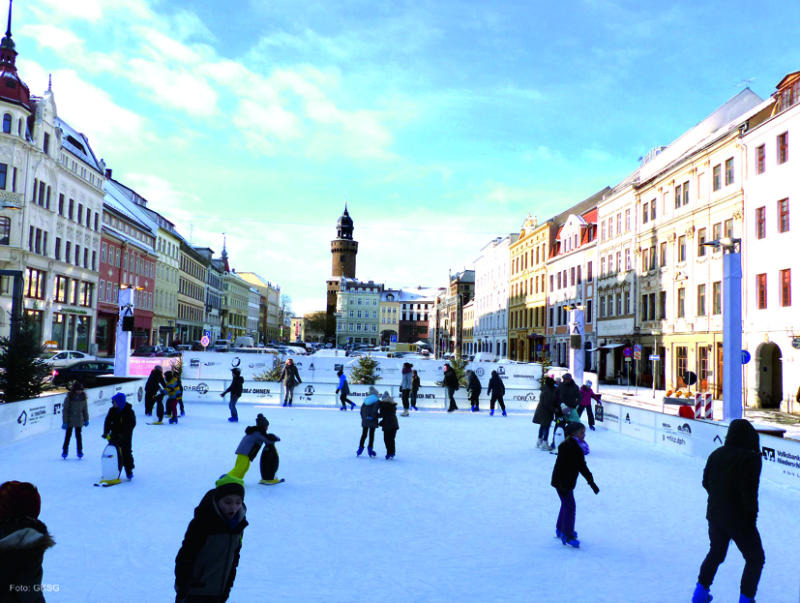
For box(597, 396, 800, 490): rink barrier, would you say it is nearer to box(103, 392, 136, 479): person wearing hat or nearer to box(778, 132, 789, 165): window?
box(103, 392, 136, 479): person wearing hat

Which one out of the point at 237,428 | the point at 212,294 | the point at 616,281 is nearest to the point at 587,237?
the point at 616,281

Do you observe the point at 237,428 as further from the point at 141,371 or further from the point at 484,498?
the point at 141,371

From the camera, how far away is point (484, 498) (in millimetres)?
10406

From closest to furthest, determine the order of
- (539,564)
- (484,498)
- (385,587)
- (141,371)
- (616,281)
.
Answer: (385,587) < (539,564) < (484,498) < (141,371) < (616,281)

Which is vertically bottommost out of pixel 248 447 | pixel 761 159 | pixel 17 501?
pixel 248 447

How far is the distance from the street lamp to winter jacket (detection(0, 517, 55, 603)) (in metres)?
16.9

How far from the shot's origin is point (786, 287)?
26156 millimetres

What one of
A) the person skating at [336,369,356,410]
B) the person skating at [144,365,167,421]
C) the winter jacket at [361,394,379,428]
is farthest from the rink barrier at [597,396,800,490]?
the person skating at [144,365,167,421]

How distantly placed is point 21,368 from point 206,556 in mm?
17402

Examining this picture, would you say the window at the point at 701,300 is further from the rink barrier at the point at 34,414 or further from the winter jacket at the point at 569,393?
the rink barrier at the point at 34,414

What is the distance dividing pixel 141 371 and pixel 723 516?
29607 mm

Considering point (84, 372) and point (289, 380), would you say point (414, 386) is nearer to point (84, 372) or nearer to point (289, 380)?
point (289, 380)

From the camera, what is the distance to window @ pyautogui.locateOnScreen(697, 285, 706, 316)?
32.7m

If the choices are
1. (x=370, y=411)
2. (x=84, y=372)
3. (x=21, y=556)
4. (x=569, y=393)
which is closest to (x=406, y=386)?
(x=569, y=393)
